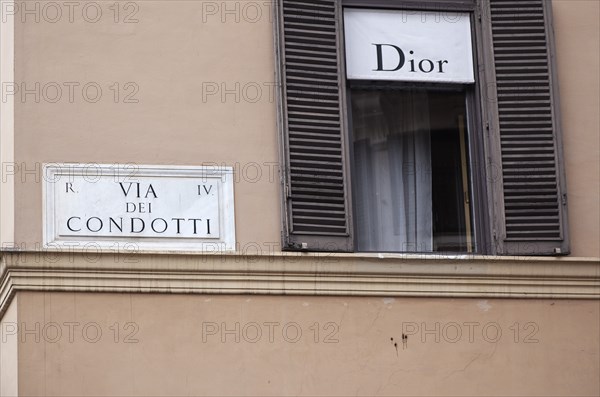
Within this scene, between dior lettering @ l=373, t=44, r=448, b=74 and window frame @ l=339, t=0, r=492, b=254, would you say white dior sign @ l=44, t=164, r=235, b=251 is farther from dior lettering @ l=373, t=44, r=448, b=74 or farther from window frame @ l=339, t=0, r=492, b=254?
dior lettering @ l=373, t=44, r=448, b=74

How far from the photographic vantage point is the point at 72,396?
11.5m

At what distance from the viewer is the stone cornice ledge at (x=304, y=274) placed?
38.3 ft

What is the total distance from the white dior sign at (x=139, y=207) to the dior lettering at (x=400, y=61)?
154cm

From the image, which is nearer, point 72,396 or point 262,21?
point 72,396

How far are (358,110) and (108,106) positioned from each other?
1.87m

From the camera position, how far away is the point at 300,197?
12219 millimetres

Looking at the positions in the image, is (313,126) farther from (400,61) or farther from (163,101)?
(163,101)

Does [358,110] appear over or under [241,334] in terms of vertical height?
over

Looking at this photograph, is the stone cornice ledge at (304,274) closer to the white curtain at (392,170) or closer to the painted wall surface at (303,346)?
the painted wall surface at (303,346)

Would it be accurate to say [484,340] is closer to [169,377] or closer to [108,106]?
[169,377]

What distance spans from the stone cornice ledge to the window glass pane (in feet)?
Result: 1.42

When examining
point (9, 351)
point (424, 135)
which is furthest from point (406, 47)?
point (9, 351)

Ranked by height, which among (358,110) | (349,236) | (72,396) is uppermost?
(358,110)

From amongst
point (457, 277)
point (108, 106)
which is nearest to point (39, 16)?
point (108, 106)
